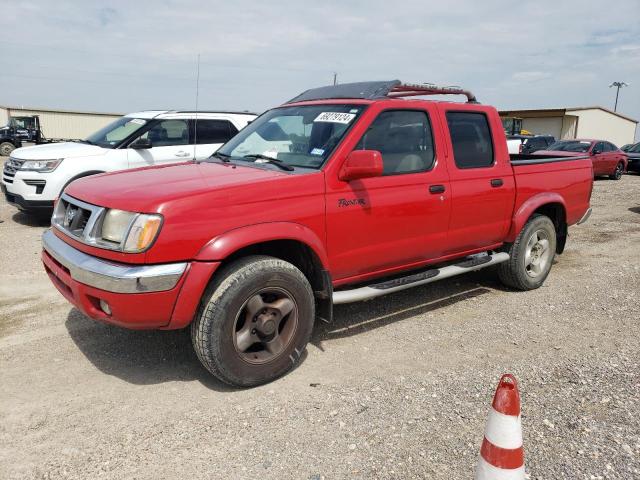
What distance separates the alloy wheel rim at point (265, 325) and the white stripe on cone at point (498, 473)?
1.78m

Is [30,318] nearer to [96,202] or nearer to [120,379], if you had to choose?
[120,379]

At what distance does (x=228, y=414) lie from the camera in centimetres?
312

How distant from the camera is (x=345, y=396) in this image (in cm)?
334

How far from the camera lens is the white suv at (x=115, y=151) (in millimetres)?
7980

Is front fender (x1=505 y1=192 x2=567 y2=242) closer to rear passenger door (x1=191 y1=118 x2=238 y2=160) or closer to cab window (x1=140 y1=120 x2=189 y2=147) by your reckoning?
rear passenger door (x1=191 y1=118 x2=238 y2=160)

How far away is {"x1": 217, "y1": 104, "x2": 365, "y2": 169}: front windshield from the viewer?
12.8 feet

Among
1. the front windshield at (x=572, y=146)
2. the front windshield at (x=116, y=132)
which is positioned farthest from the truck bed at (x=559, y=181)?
the front windshield at (x=572, y=146)

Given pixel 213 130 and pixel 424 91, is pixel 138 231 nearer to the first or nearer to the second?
pixel 424 91

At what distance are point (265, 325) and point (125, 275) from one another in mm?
951

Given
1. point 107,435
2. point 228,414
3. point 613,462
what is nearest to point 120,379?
point 107,435

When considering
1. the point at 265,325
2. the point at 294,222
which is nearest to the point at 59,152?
the point at 294,222

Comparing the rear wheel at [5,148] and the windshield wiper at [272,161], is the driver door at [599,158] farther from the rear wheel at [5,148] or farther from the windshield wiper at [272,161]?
the rear wheel at [5,148]

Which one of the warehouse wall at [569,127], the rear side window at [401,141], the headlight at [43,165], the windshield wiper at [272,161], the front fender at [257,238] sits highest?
the warehouse wall at [569,127]

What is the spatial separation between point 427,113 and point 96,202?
2.73 metres
